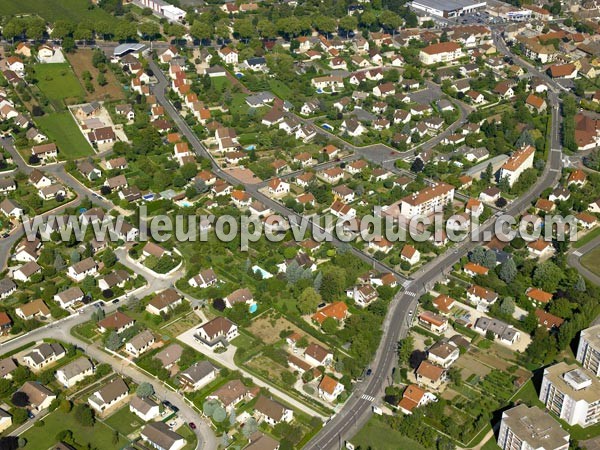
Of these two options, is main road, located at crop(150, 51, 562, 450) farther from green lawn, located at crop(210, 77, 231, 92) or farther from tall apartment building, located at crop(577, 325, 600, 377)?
tall apartment building, located at crop(577, 325, 600, 377)

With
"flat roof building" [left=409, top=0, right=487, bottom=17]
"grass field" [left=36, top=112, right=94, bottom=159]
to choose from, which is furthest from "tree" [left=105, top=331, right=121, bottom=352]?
"flat roof building" [left=409, top=0, right=487, bottom=17]

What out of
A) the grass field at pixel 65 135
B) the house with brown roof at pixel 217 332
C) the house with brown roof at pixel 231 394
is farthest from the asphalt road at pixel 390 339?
the grass field at pixel 65 135

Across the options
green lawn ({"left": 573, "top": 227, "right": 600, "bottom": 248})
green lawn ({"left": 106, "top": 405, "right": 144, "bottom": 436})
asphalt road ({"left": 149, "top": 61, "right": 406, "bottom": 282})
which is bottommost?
green lawn ({"left": 573, "top": 227, "right": 600, "bottom": 248})

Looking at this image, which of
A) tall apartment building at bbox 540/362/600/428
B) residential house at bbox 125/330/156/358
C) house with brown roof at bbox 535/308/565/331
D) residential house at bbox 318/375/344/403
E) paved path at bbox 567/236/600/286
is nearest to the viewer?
tall apartment building at bbox 540/362/600/428

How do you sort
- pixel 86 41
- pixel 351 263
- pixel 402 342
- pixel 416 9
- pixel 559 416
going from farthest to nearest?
pixel 416 9 → pixel 86 41 → pixel 351 263 → pixel 402 342 → pixel 559 416

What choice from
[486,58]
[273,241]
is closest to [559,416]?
[273,241]

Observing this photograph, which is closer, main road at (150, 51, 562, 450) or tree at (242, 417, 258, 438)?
tree at (242, 417, 258, 438)

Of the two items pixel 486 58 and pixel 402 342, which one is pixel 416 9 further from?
pixel 402 342

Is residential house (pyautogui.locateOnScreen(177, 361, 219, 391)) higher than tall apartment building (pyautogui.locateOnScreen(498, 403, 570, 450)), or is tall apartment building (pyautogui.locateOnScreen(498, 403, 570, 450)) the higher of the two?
tall apartment building (pyautogui.locateOnScreen(498, 403, 570, 450))
